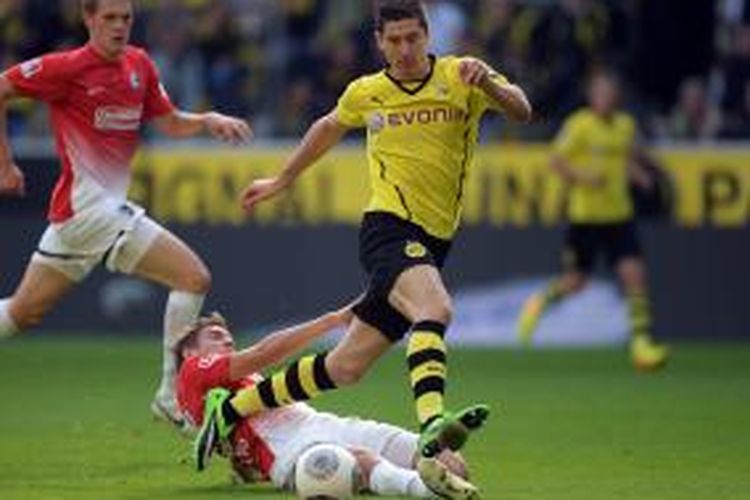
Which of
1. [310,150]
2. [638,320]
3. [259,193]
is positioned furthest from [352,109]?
[638,320]

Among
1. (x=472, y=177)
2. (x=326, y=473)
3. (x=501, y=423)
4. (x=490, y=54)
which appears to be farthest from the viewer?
(x=472, y=177)

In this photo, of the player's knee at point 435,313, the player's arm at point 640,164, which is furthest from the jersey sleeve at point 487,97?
the player's arm at point 640,164

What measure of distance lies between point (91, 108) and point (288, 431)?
3899mm

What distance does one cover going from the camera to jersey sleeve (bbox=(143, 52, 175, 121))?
604 inches

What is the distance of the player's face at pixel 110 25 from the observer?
1484 centimetres

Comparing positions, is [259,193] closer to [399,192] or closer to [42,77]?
[399,192]

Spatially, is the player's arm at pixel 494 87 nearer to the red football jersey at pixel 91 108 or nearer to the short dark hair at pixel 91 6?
the short dark hair at pixel 91 6

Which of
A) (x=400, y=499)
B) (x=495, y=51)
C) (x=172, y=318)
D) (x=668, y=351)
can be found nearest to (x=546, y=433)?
(x=172, y=318)

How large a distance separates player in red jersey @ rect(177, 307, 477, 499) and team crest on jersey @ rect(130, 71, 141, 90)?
2624 millimetres

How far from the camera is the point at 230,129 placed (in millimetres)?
14961

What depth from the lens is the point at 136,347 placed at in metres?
23.7

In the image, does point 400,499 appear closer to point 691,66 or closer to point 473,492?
point 473,492

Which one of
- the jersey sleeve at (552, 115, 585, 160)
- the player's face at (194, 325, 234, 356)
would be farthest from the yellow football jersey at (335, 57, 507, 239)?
the jersey sleeve at (552, 115, 585, 160)

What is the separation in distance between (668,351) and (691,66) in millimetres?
3400
